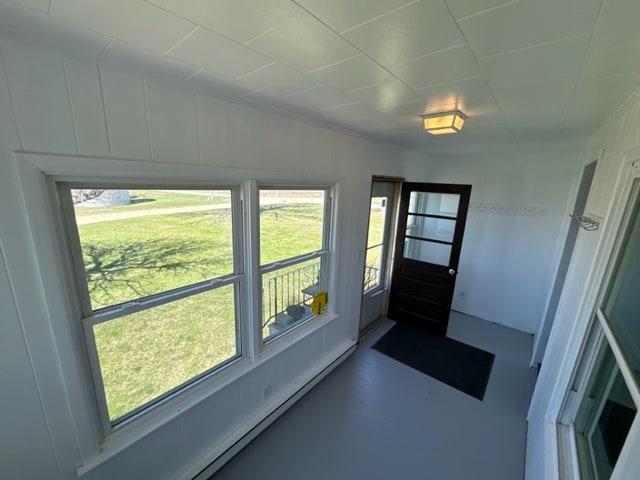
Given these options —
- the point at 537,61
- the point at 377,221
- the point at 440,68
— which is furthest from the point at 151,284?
the point at 377,221

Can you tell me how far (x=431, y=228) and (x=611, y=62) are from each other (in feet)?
8.41

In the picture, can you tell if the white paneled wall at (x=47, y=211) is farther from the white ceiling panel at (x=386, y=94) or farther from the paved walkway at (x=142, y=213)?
the white ceiling panel at (x=386, y=94)

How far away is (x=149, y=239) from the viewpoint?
134cm

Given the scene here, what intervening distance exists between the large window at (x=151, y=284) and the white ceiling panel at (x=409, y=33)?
44.2 inches

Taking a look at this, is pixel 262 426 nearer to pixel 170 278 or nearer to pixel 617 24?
pixel 170 278

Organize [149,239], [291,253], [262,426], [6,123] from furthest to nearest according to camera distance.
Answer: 1. [291,253]
2. [262,426]
3. [149,239]
4. [6,123]

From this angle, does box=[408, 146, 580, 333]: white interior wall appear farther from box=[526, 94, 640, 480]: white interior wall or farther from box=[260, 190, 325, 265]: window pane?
box=[260, 190, 325, 265]: window pane

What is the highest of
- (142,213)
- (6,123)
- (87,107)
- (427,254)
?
(87,107)

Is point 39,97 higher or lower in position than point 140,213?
higher

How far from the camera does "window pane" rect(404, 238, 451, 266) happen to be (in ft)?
10.8

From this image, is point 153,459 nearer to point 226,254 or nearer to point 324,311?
point 226,254

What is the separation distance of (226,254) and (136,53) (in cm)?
108

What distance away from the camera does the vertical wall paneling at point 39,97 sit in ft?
2.80

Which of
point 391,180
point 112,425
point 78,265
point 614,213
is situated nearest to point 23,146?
point 78,265
